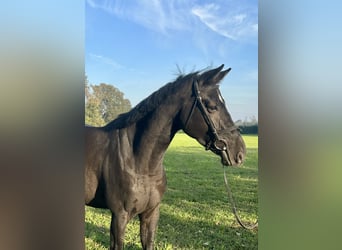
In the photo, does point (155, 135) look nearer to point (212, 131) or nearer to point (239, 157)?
point (212, 131)

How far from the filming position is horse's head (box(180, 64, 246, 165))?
7.45ft

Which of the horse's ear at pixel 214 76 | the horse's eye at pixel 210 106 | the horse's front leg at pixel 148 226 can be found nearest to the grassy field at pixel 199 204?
the horse's front leg at pixel 148 226

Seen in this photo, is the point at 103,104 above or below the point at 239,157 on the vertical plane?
above

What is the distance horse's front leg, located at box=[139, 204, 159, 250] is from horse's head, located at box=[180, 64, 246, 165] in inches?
24.0

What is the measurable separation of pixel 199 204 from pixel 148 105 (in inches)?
30.5

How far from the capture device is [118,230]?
7.88 ft

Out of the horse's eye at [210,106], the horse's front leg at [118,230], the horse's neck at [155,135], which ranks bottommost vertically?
the horse's front leg at [118,230]

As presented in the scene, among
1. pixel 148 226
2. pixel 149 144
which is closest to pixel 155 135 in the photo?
pixel 149 144

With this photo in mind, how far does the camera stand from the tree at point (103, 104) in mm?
2439

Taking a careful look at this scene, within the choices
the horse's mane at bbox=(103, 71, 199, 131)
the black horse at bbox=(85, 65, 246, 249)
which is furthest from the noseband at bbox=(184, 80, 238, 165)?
the horse's mane at bbox=(103, 71, 199, 131)

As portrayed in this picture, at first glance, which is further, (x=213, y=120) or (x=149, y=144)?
(x=149, y=144)

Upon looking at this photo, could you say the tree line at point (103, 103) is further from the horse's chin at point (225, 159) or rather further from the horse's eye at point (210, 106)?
the horse's chin at point (225, 159)
